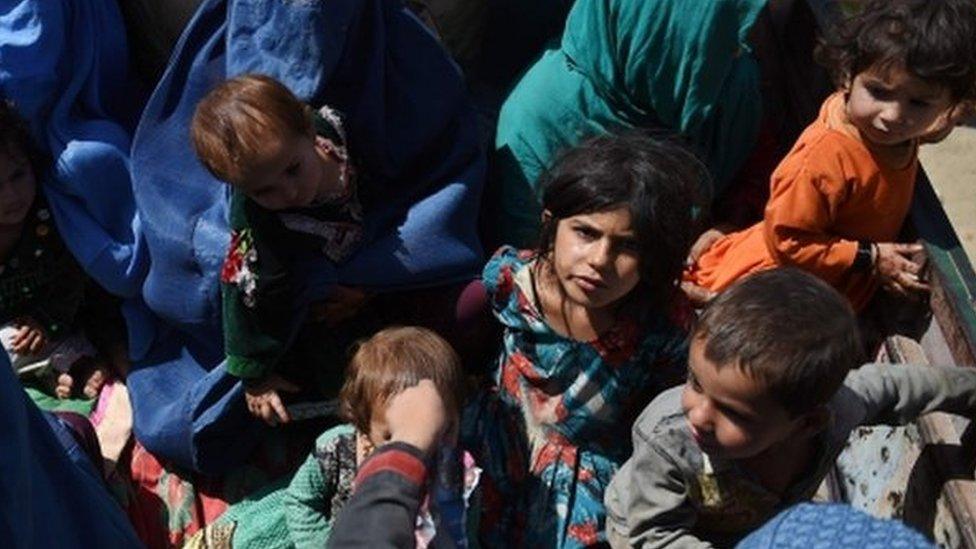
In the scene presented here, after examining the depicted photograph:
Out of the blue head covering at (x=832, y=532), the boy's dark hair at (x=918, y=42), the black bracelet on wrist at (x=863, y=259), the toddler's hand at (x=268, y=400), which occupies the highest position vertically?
the blue head covering at (x=832, y=532)

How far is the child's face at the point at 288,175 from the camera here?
254 centimetres

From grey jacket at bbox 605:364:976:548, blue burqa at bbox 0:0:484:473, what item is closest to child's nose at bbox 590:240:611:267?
grey jacket at bbox 605:364:976:548

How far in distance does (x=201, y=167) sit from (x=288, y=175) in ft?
1.56

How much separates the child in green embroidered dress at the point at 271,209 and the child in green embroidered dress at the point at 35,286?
53cm

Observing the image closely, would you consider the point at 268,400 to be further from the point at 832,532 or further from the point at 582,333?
the point at 832,532

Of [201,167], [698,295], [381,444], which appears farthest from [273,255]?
[698,295]

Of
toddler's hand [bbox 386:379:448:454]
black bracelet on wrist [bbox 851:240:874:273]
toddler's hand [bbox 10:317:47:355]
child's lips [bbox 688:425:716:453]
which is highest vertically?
child's lips [bbox 688:425:716:453]

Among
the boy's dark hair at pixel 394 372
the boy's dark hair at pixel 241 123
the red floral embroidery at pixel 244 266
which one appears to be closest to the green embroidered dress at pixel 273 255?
the red floral embroidery at pixel 244 266

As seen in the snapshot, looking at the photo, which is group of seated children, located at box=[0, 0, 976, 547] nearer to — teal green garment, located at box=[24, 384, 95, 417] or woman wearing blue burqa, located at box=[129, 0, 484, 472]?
woman wearing blue burqa, located at box=[129, 0, 484, 472]

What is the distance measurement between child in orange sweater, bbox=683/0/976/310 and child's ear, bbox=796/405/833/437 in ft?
1.74

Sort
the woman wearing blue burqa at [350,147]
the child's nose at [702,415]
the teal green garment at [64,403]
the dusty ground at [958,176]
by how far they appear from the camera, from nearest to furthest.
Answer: the child's nose at [702,415]
the woman wearing blue burqa at [350,147]
the teal green garment at [64,403]
the dusty ground at [958,176]

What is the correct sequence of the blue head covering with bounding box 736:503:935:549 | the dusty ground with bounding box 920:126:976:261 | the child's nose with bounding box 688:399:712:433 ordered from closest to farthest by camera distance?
the blue head covering with bounding box 736:503:935:549, the child's nose with bounding box 688:399:712:433, the dusty ground with bounding box 920:126:976:261

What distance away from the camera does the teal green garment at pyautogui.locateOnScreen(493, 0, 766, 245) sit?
287 centimetres

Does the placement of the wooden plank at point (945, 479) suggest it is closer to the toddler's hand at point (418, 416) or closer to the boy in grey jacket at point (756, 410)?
the boy in grey jacket at point (756, 410)
